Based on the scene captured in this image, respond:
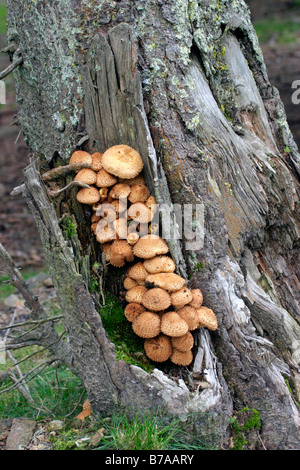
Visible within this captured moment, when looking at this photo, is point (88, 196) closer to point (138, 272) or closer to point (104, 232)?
point (104, 232)

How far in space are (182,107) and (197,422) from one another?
7.47ft

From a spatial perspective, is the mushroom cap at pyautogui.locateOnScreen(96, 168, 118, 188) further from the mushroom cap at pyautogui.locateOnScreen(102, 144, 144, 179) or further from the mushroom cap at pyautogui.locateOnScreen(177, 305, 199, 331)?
the mushroom cap at pyautogui.locateOnScreen(177, 305, 199, 331)

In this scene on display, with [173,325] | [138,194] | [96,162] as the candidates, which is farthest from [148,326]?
[96,162]

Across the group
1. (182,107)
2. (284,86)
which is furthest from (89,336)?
(284,86)

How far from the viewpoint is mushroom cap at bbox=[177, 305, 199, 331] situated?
3033mm

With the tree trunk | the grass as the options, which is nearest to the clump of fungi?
the tree trunk

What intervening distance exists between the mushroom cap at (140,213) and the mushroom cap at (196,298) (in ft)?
2.07

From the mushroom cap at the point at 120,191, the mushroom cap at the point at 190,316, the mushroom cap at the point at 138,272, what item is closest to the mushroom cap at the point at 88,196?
the mushroom cap at the point at 120,191

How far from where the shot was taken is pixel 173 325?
9.57ft

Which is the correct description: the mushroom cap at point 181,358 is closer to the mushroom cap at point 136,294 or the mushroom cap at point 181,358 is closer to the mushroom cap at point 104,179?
the mushroom cap at point 136,294

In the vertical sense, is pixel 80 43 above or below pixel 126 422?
above

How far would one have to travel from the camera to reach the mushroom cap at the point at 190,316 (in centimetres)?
303
